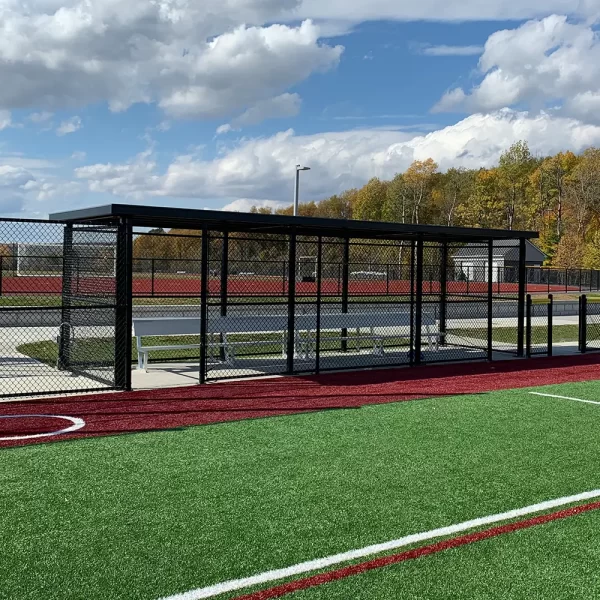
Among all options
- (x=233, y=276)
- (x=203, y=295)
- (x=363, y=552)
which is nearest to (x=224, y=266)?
(x=203, y=295)

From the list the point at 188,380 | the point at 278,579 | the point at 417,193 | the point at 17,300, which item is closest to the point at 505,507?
the point at 278,579

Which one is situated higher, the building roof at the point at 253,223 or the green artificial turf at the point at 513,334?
the building roof at the point at 253,223

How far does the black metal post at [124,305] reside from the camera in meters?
9.89

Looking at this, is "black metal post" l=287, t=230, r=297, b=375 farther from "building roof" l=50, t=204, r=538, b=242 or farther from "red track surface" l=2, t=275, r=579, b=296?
"red track surface" l=2, t=275, r=579, b=296

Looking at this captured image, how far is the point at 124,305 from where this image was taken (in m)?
10.0

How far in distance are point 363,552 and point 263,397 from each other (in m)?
5.39

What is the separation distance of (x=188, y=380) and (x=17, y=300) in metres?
13.4

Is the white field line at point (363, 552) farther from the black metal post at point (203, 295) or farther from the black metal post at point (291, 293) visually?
the black metal post at point (291, 293)

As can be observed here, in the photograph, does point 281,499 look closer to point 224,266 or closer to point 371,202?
point 224,266

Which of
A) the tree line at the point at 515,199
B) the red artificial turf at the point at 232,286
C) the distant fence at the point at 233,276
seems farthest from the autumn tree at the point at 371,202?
the red artificial turf at the point at 232,286

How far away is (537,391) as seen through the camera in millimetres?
10477

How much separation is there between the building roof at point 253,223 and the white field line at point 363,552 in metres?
6.35

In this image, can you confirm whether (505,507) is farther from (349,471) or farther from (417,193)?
(417,193)

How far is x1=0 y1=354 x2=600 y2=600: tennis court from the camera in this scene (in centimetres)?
410
